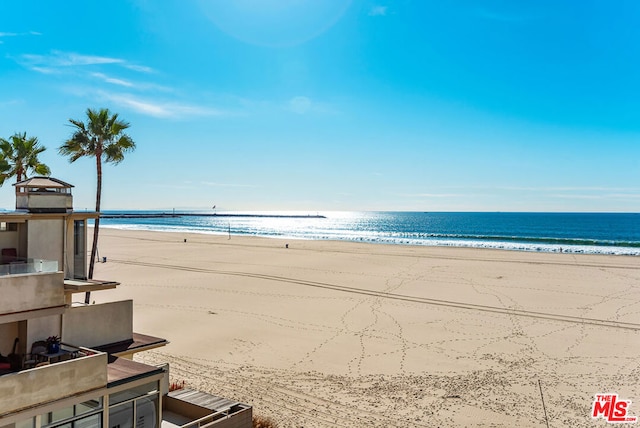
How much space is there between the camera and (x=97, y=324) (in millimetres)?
10250

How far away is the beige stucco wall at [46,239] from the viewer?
9562mm

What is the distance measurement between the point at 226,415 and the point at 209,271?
90.4 feet

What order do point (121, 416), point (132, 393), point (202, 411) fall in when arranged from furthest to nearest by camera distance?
1. point (202, 411)
2. point (132, 393)
3. point (121, 416)

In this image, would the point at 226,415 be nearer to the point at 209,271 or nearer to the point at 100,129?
the point at 100,129

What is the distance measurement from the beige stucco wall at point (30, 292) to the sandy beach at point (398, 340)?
6405 mm

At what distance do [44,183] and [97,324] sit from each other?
334 cm

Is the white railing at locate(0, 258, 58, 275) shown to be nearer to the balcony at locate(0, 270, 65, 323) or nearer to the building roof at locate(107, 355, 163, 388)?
the balcony at locate(0, 270, 65, 323)

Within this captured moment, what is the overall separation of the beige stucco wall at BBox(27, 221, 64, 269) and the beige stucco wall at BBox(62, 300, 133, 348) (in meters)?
1.15

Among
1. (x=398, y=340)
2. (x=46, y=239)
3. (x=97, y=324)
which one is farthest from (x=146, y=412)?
(x=398, y=340)

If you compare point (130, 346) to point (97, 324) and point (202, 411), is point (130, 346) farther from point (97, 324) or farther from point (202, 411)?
point (202, 411)

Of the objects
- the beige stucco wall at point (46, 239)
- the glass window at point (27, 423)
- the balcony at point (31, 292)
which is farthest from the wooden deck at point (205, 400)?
the beige stucco wall at point (46, 239)

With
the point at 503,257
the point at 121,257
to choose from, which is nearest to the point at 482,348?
the point at 503,257

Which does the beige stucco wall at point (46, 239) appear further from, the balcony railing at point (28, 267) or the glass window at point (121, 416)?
the glass window at point (121, 416)

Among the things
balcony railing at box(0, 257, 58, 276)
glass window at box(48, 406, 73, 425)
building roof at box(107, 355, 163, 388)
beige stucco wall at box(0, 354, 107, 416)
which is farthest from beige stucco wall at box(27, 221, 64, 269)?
glass window at box(48, 406, 73, 425)
